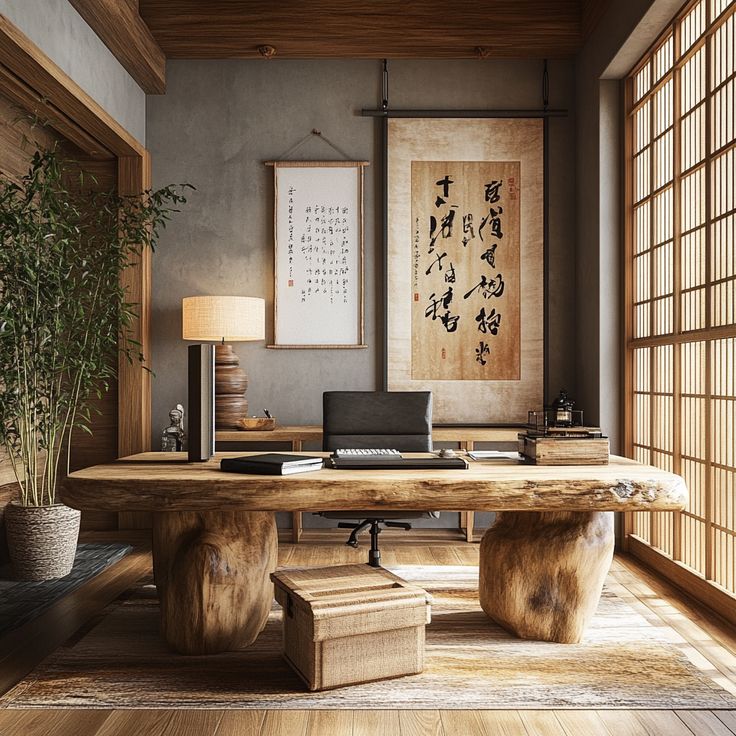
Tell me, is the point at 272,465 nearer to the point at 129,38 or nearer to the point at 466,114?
the point at 129,38

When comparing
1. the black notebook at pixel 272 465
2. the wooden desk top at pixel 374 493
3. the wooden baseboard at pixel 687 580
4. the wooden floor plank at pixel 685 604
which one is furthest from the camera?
the wooden baseboard at pixel 687 580

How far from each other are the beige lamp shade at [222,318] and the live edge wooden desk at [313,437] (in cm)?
56

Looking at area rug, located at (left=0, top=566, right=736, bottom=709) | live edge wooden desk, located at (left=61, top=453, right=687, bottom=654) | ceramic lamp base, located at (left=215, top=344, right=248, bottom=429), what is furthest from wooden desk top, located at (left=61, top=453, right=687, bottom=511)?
ceramic lamp base, located at (left=215, top=344, right=248, bottom=429)

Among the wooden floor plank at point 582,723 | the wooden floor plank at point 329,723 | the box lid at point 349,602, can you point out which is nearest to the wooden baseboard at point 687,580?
the wooden floor plank at point 582,723

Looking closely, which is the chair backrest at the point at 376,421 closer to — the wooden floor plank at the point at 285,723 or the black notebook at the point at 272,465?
the black notebook at the point at 272,465

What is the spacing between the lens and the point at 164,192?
157 inches

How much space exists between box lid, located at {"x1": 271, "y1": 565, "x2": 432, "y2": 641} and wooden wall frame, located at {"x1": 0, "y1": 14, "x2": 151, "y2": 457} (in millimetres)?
2435

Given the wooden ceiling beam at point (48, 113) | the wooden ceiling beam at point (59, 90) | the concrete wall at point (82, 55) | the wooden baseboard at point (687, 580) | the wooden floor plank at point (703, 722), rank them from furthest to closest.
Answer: the wooden ceiling beam at point (48, 113) < the concrete wall at point (82, 55) < the wooden ceiling beam at point (59, 90) < the wooden baseboard at point (687, 580) < the wooden floor plank at point (703, 722)

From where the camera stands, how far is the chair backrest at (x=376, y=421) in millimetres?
3246

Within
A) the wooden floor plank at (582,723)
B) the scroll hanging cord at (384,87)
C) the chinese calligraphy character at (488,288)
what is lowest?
the wooden floor plank at (582,723)

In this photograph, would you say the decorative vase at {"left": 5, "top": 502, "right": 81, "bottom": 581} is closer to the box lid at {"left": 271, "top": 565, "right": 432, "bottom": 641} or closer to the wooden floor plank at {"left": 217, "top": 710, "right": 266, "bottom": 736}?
the box lid at {"left": 271, "top": 565, "right": 432, "bottom": 641}

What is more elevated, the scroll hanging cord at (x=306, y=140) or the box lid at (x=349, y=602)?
the scroll hanging cord at (x=306, y=140)

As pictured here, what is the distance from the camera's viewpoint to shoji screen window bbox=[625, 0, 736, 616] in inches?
117

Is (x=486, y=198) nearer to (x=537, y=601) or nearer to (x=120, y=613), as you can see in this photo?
(x=537, y=601)
